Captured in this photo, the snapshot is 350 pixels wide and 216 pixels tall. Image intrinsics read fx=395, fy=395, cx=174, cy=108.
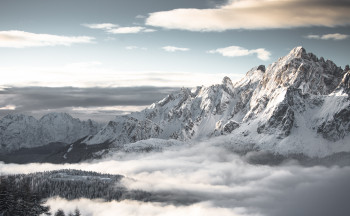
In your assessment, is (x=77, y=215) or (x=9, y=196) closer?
(x=9, y=196)

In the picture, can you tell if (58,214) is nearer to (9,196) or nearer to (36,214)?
(36,214)

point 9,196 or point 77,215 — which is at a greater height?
point 9,196

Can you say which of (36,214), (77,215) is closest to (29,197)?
(36,214)

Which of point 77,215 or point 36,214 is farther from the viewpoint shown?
point 77,215

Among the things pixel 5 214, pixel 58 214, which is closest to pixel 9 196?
pixel 5 214

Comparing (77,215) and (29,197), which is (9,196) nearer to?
(29,197)

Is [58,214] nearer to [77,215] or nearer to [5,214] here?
[77,215]

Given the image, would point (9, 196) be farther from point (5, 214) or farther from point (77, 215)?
point (77, 215)
